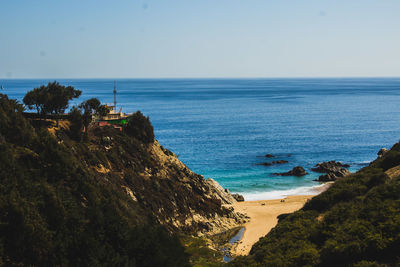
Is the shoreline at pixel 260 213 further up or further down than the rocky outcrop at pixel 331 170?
further down

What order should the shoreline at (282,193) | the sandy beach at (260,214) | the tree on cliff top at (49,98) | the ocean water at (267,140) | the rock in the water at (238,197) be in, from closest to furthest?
the sandy beach at (260,214)
the tree on cliff top at (49,98)
the rock in the water at (238,197)
the shoreline at (282,193)
the ocean water at (267,140)

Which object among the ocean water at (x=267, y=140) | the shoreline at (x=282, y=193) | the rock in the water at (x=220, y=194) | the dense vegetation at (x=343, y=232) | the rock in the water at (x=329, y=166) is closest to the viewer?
the dense vegetation at (x=343, y=232)

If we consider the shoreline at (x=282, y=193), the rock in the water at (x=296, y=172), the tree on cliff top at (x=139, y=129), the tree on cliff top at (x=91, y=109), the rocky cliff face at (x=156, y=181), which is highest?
the tree on cliff top at (x=91, y=109)

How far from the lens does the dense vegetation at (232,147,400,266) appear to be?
67.0 feet

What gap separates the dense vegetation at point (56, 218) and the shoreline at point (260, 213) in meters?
13.6

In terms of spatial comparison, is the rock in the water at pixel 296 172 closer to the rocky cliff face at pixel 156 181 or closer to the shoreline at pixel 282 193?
the shoreline at pixel 282 193

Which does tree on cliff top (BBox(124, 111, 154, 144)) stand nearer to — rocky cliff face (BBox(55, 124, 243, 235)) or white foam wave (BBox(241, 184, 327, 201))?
rocky cliff face (BBox(55, 124, 243, 235))

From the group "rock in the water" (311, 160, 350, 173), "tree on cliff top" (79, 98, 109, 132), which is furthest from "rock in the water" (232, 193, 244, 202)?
"rock in the water" (311, 160, 350, 173)

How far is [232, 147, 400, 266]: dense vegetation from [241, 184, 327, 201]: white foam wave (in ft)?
81.2

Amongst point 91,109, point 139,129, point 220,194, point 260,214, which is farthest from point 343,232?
point 91,109

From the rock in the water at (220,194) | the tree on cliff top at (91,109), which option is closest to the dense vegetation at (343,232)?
the rock in the water at (220,194)

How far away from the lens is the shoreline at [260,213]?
3873 cm

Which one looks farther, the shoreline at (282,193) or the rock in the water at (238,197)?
the shoreline at (282,193)

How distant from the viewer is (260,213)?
155ft
